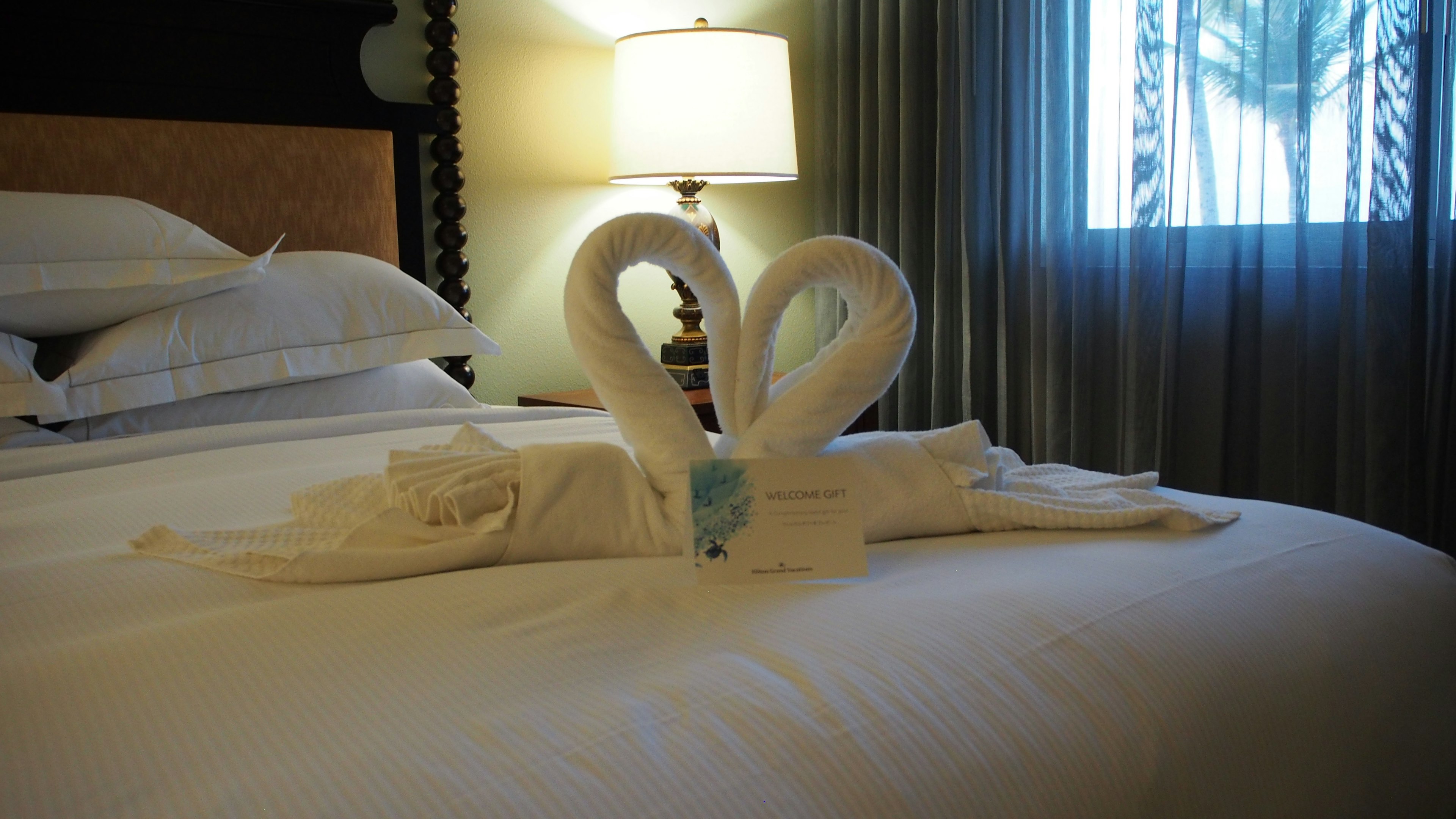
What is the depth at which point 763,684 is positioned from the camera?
1.78 feet

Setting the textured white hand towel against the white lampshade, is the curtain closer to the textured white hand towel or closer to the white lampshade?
the white lampshade

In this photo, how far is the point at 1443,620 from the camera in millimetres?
796

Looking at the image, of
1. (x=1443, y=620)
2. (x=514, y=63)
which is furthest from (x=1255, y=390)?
(x=514, y=63)

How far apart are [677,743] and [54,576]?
505 millimetres

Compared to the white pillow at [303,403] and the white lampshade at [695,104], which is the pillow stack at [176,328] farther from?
the white lampshade at [695,104]

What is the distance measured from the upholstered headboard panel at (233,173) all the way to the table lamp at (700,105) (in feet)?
1.65

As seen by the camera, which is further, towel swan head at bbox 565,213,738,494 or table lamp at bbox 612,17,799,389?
table lamp at bbox 612,17,799,389

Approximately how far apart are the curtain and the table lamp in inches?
16.1

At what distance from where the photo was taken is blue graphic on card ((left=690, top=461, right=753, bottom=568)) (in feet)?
2.39

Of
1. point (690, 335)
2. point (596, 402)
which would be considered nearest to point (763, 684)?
point (596, 402)

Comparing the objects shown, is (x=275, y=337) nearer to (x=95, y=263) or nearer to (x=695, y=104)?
(x=95, y=263)

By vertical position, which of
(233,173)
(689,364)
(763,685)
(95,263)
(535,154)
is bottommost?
(763,685)

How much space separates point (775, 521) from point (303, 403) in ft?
3.37

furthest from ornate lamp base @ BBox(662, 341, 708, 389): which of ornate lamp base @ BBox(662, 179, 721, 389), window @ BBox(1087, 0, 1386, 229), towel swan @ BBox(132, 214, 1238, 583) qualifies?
towel swan @ BBox(132, 214, 1238, 583)
